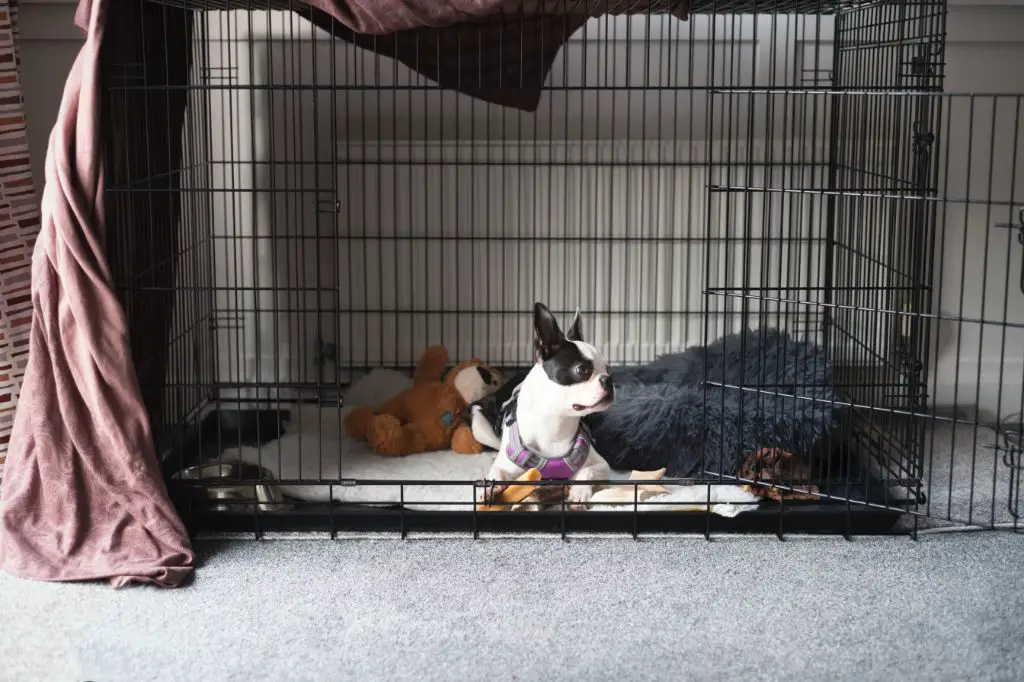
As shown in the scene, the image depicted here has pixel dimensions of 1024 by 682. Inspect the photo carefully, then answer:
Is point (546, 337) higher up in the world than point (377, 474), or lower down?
higher up

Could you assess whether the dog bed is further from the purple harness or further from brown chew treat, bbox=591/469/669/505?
the purple harness

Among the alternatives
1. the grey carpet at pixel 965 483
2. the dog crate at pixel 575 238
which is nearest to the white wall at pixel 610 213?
the dog crate at pixel 575 238

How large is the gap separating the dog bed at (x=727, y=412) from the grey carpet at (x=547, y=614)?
0.29m

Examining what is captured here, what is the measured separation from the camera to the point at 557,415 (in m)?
2.69

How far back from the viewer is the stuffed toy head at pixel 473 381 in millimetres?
3207

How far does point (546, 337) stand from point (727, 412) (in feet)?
1.62

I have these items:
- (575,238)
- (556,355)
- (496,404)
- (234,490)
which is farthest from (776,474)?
(234,490)

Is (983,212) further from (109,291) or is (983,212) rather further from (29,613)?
(29,613)

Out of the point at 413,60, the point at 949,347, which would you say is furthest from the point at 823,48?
the point at 413,60

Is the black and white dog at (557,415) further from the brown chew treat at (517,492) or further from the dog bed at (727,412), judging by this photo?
the dog bed at (727,412)

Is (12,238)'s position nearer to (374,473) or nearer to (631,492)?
(374,473)

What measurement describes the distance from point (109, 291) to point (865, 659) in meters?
1.57

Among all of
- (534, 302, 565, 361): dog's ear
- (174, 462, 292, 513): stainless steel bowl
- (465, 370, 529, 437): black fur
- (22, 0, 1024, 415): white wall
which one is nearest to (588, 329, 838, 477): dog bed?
(465, 370, 529, 437): black fur

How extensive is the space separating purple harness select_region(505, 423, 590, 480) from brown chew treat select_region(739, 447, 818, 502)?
360mm
